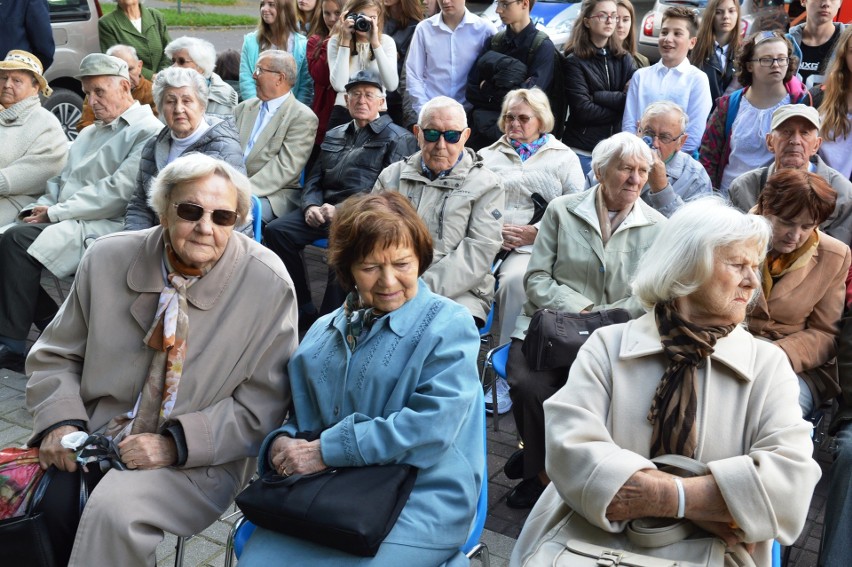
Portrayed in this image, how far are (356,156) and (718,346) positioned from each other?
3651mm

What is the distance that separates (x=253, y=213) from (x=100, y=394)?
2.13 meters

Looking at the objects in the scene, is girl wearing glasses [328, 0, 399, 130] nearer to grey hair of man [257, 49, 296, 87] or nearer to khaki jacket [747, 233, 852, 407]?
grey hair of man [257, 49, 296, 87]

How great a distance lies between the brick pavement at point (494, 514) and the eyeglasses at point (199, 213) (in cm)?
108

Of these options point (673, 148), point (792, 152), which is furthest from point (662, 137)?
point (792, 152)

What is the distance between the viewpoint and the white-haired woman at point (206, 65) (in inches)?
280

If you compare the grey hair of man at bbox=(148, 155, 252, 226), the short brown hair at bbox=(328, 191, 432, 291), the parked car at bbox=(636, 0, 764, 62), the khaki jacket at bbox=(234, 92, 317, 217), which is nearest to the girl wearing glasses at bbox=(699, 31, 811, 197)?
the khaki jacket at bbox=(234, 92, 317, 217)

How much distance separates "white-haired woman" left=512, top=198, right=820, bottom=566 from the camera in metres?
2.38

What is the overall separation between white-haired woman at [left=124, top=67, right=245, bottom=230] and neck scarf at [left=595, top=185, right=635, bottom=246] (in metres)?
2.34

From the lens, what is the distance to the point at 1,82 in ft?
20.5

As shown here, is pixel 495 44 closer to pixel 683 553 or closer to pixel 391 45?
pixel 391 45

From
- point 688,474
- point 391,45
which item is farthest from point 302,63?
point 688,474

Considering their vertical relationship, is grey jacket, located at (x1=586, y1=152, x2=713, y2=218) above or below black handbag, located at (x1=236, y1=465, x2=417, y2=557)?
above

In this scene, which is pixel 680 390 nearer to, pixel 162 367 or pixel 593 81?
pixel 162 367

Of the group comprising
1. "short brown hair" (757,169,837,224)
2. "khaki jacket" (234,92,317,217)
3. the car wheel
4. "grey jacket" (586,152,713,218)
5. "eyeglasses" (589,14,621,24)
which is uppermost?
"eyeglasses" (589,14,621,24)
